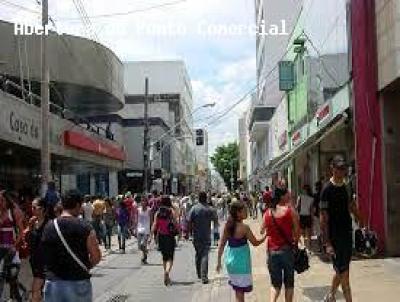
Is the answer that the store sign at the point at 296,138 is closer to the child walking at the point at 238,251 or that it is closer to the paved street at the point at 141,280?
the paved street at the point at 141,280

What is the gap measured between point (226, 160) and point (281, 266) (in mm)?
153750

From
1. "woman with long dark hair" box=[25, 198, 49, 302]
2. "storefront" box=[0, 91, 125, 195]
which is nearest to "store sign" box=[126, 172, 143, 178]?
"storefront" box=[0, 91, 125, 195]

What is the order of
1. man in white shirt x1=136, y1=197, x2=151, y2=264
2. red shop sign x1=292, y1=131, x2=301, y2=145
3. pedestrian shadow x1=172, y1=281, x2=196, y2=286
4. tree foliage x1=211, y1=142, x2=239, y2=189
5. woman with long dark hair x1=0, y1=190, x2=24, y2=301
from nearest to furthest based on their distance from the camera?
woman with long dark hair x1=0, y1=190, x2=24, y2=301
pedestrian shadow x1=172, y1=281, x2=196, y2=286
man in white shirt x1=136, y1=197, x2=151, y2=264
red shop sign x1=292, y1=131, x2=301, y2=145
tree foliage x1=211, y1=142, x2=239, y2=189

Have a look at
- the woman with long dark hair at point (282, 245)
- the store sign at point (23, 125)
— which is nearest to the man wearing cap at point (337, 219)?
the woman with long dark hair at point (282, 245)

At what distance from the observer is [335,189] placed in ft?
33.2

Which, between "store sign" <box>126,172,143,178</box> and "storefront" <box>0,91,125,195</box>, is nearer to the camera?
"storefront" <box>0,91,125,195</box>

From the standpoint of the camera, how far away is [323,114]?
23609 mm

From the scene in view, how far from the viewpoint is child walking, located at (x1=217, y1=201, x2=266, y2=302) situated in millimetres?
10070

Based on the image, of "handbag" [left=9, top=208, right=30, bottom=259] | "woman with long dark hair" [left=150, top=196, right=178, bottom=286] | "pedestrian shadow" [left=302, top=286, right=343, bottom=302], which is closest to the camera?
"handbag" [left=9, top=208, right=30, bottom=259]

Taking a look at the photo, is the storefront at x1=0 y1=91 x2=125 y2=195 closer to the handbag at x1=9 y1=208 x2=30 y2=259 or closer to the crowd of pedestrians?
the handbag at x1=9 y1=208 x2=30 y2=259

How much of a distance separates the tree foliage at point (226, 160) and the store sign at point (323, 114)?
5214 inches

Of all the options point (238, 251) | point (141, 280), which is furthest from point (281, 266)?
point (141, 280)

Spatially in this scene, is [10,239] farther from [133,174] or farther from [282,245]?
[133,174]

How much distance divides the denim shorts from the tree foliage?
482ft
